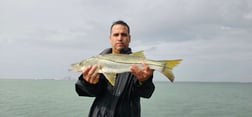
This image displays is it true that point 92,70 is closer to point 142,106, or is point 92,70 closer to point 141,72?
point 141,72

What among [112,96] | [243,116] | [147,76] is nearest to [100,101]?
[112,96]

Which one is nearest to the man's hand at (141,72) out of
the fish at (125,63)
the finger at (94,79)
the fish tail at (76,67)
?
the fish at (125,63)

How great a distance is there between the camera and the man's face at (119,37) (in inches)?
184

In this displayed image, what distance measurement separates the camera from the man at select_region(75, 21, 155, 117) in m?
4.49

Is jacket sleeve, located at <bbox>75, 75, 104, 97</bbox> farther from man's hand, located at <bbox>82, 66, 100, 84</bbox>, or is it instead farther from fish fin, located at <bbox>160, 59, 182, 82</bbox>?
fish fin, located at <bbox>160, 59, 182, 82</bbox>

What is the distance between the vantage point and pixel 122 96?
178 inches

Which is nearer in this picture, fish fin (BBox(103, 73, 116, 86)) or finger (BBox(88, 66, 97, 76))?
fish fin (BBox(103, 73, 116, 86))

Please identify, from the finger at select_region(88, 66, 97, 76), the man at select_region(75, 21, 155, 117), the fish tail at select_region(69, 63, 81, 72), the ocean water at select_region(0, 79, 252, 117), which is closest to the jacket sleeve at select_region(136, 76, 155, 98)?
the man at select_region(75, 21, 155, 117)

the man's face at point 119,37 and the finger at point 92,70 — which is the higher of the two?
the man's face at point 119,37

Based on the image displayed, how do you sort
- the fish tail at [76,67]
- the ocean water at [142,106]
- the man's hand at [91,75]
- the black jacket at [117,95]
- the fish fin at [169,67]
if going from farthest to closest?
the ocean water at [142,106] < the fish tail at [76,67] < the fish fin at [169,67] < the man's hand at [91,75] < the black jacket at [117,95]

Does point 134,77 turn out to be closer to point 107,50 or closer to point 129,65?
point 129,65

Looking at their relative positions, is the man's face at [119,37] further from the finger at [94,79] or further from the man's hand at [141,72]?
the finger at [94,79]

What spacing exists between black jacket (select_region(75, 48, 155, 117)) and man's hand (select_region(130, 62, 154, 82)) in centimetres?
8

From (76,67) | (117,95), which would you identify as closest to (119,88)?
(117,95)
